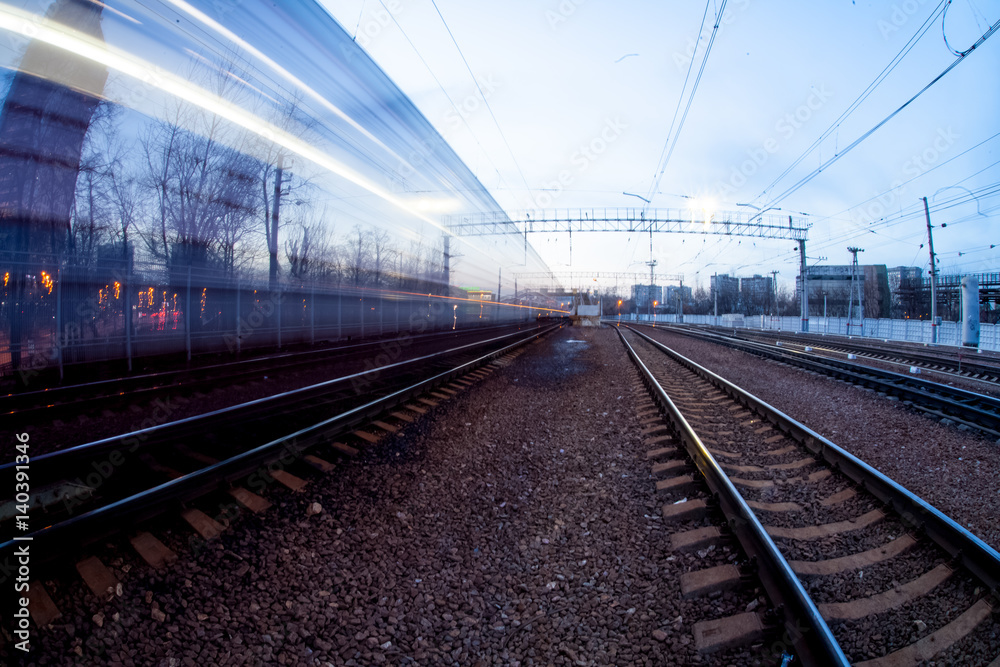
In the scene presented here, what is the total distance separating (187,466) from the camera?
416cm

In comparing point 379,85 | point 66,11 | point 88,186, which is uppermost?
point 379,85

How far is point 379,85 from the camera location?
9.17 meters

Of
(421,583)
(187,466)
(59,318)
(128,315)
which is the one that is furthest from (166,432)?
(128,315)

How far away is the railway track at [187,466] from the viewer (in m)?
2.95

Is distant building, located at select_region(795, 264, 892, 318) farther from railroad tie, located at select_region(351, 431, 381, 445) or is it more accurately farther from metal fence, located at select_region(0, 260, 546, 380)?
railroad tie, located at select_region(351, 431, 381, 445)

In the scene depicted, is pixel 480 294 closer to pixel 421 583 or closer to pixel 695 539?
pixel 695 539

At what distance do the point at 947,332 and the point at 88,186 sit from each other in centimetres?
3671

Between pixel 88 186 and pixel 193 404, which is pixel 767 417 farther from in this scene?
pixel 88 186

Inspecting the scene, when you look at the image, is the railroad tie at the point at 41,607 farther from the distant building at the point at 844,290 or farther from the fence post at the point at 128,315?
the distant building at the point at 844,290

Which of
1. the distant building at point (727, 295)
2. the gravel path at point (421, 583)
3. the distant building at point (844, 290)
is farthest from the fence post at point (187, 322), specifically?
the distant building at point (727, 295)

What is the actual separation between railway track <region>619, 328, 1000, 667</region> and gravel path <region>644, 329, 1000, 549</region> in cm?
59

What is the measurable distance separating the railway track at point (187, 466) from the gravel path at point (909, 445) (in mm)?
5832

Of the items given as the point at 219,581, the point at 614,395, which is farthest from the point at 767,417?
the point at 219,581

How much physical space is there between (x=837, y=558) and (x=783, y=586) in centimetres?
104
